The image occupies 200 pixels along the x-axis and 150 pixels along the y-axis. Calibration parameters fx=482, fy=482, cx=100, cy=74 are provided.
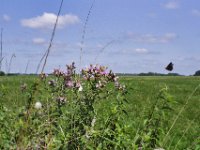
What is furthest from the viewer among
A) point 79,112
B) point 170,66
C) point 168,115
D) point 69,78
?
point 168,115

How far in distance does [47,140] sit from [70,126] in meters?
0.86

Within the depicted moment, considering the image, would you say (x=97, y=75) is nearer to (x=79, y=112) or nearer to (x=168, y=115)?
(x=79, y=112)

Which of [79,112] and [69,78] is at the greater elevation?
[69,78]

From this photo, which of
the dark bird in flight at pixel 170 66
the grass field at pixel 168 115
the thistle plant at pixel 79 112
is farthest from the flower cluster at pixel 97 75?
the dark bird in flight at pixel 170 66

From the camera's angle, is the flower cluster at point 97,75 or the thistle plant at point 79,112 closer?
the thistle plant at point 79,112

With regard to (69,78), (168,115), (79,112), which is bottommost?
(168,115)

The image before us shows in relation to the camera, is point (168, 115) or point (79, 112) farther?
point (168, 115)

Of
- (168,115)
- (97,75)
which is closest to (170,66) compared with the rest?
(97,75)

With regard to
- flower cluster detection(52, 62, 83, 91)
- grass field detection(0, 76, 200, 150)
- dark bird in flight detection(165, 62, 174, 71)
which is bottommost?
grass field detection(0, 76, 200, 150)

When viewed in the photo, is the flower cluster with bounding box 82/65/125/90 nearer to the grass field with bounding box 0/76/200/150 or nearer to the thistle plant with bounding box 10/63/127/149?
the thistle plant with bounding box 10/63/127/149

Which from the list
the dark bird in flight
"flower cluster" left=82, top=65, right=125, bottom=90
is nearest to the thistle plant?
"flower cluster" left=82, top=65, right=125, bottom=90

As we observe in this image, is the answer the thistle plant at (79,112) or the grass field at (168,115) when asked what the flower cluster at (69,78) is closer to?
the thistle plant at (79,112)

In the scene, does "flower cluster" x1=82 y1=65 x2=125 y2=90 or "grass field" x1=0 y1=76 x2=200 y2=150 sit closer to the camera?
"flower cluster" x1=82 y1=65 x2=125 y2=90

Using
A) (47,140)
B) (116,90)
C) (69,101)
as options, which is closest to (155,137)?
(116,90)
